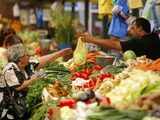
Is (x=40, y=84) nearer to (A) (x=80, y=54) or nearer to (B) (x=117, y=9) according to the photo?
(A) (x=80, y=54)

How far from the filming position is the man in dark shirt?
8008 mm

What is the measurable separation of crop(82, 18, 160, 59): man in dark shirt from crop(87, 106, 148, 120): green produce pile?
127 inches

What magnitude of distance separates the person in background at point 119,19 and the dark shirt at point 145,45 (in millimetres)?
518

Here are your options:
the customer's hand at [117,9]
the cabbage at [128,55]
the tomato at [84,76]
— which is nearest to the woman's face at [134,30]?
the customer's hand at [117,9]

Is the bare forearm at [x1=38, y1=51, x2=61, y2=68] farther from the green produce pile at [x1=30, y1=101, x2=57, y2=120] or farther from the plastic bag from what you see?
the green produce pile at [x1=30, y1=101, x2=57, y2=120]

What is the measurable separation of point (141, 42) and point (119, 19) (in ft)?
2.27

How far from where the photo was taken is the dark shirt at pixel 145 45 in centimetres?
803

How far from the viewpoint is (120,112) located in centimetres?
464

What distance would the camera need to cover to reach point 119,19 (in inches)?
336

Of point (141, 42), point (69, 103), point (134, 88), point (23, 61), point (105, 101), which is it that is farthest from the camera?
point (141, 42)

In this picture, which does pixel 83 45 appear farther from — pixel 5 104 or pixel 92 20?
pixel 92 20

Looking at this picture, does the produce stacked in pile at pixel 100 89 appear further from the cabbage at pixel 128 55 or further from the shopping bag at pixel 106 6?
the shopping bag at pixel 106 6

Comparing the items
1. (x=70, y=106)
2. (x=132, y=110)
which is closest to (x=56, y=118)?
(x=70, y=106)

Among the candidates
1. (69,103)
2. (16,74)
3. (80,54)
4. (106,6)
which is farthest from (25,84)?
(106,6)
